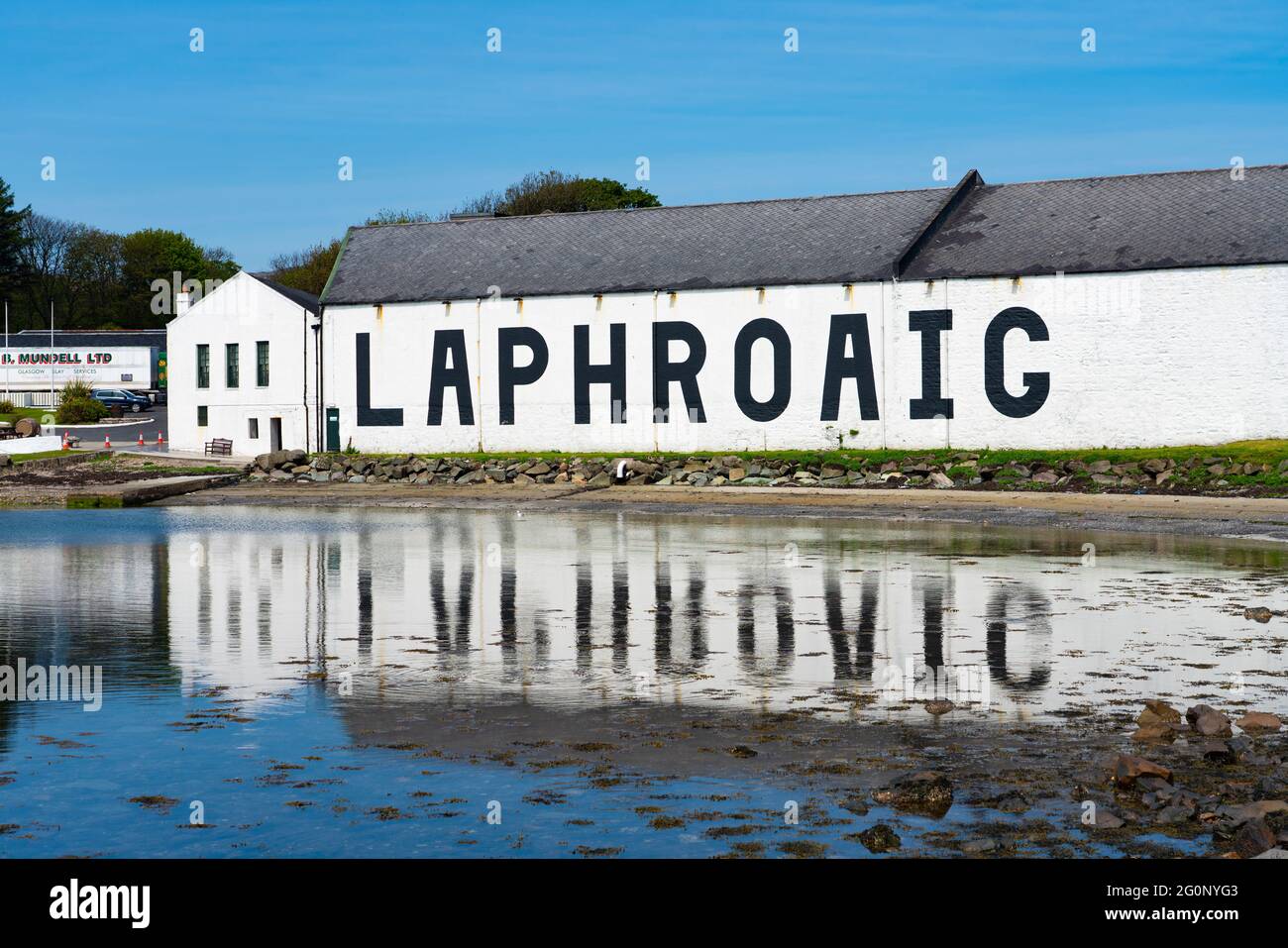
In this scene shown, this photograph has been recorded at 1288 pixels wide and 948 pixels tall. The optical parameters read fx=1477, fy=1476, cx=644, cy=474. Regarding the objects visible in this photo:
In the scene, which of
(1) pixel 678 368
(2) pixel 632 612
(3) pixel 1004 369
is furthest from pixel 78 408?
(2) pixel 632 612

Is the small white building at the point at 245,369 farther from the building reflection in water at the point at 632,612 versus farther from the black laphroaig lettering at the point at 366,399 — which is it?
the building reflection in water at the point at 632,612

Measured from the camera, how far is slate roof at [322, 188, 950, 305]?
4922 centimetres

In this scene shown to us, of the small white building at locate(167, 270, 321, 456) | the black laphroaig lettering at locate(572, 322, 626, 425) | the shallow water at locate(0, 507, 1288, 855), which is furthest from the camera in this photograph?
the small white building at locate(167, 270, 321, 456)

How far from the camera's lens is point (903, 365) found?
46375 mm

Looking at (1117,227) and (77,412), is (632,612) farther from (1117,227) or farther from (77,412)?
(77,412)

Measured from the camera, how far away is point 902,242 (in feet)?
159

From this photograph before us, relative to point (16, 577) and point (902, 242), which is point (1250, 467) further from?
point (16, 577)

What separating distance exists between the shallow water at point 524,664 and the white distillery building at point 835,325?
16666mm

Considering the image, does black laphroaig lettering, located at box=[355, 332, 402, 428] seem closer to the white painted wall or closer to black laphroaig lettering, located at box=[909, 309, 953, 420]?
the white painted wall

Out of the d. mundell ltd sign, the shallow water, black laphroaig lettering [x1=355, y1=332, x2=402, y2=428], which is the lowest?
the shallow water

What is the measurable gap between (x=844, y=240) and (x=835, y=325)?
394 centimetres

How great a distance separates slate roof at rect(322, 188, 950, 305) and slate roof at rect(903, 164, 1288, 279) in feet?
5.82

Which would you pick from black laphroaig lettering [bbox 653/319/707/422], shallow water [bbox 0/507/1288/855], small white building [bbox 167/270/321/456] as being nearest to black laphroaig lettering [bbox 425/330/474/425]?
small white building [bbox 167/270/321/456]

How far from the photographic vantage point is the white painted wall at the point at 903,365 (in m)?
43.2
